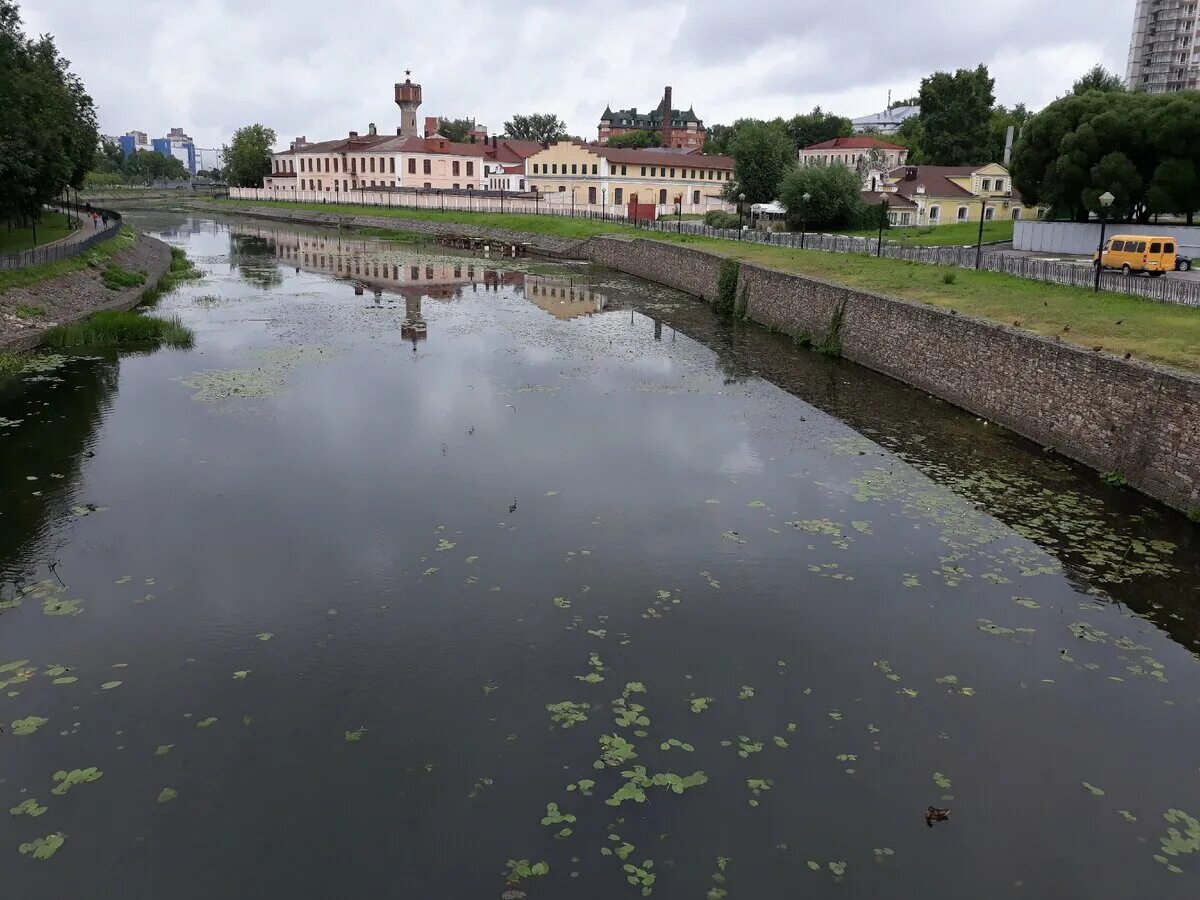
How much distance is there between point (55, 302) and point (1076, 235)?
48310mm

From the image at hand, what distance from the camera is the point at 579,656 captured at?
11.7m

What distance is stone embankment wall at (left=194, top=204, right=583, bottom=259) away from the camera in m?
71.6

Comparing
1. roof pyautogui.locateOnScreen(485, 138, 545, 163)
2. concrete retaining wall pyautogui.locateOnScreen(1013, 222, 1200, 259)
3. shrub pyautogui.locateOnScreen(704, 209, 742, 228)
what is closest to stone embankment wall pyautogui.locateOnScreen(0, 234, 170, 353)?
shrub pyautogui.locateOnScreen(704, 209, 742, 228)

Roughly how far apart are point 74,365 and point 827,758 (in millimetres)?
27099

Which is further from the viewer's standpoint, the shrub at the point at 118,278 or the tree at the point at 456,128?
the tree at the point at 456,128

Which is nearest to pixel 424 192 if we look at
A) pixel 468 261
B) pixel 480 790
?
pixel 468 261

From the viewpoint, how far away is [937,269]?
36.6 metres

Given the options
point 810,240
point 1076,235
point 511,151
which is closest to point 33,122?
point 810,240

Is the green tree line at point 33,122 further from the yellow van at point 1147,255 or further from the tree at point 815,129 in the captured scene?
the tree at point 815,129

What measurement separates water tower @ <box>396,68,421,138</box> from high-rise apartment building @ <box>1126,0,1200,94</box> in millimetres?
101053

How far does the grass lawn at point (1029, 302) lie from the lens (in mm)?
21125

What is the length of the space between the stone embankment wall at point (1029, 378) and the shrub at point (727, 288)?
4.24 meters

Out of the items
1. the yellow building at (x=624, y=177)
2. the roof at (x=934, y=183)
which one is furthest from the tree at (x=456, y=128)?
the roof at (x=934, y=183)

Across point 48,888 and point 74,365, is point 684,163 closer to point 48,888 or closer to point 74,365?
point 74,365
